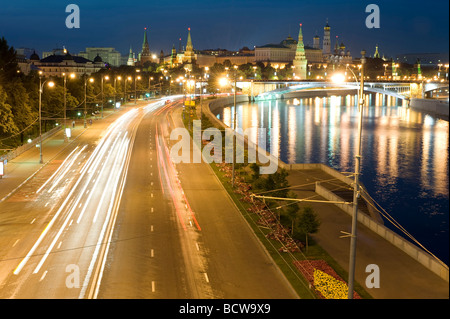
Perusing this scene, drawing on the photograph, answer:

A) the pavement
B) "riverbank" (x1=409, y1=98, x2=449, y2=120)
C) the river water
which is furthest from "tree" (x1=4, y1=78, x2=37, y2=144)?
"riverbank" (x1=409, y1=98, x2=449, y2=120)

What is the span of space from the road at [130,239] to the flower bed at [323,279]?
3.12ft

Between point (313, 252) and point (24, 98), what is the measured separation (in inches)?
1602

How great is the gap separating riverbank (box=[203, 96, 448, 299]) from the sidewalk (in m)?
18.0

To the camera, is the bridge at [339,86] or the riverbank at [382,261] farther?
the bridge at [339,86]

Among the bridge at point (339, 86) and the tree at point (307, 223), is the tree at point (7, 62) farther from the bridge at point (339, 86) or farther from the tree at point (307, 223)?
the bridge at point (339, 86)

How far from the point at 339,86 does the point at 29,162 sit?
104252mm

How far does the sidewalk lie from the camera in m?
34.3

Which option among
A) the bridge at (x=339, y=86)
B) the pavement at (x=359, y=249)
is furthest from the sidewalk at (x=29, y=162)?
the bridge at (x=339, y=86)

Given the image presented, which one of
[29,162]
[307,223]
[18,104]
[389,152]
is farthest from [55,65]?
[307,223]

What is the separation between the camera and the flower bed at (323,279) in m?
18.0

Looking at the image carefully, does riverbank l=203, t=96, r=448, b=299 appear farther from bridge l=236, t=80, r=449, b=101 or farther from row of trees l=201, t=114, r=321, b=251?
bridge l=236, t=80, r=449, b=101
